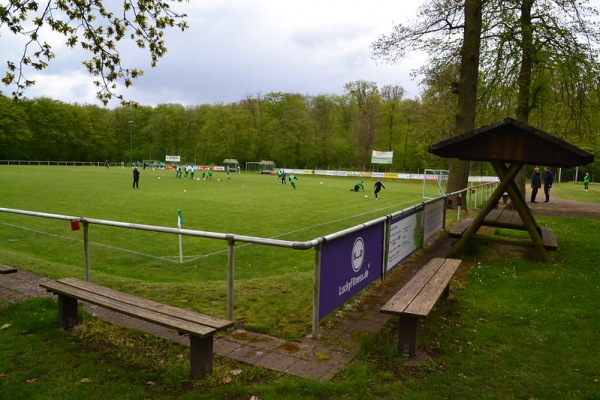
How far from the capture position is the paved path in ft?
13.7

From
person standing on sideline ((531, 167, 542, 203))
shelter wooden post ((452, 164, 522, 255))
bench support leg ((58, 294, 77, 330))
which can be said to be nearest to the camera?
bench support leg ((58, 294, 77, 330))

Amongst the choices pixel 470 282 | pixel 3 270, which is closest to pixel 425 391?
pixel 470 282

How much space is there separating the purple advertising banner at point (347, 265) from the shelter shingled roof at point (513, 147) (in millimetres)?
2969

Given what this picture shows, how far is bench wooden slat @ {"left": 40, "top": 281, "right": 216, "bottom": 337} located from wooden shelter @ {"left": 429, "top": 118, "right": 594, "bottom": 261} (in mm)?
6052

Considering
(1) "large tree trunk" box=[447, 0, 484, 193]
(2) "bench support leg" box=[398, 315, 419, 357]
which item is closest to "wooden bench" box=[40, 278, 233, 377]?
(2) "bench support leg" box=[398, 315, 419, 357]

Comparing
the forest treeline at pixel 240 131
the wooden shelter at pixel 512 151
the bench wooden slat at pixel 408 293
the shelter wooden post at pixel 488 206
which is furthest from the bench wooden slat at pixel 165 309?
the forest treeline at pixel 240 131

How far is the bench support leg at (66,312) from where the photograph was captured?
4984 mm

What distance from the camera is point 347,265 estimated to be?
5277 millimetres

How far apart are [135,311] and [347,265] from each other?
235cm

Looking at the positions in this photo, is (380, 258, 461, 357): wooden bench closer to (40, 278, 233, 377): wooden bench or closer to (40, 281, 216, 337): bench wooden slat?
(40, 278, 233, 377): wooden bench

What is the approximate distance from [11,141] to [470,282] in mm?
92448

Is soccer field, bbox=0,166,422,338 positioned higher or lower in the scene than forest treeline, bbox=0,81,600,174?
lower

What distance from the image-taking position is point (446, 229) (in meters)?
13.1

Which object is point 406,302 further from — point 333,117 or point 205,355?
point 333,117
